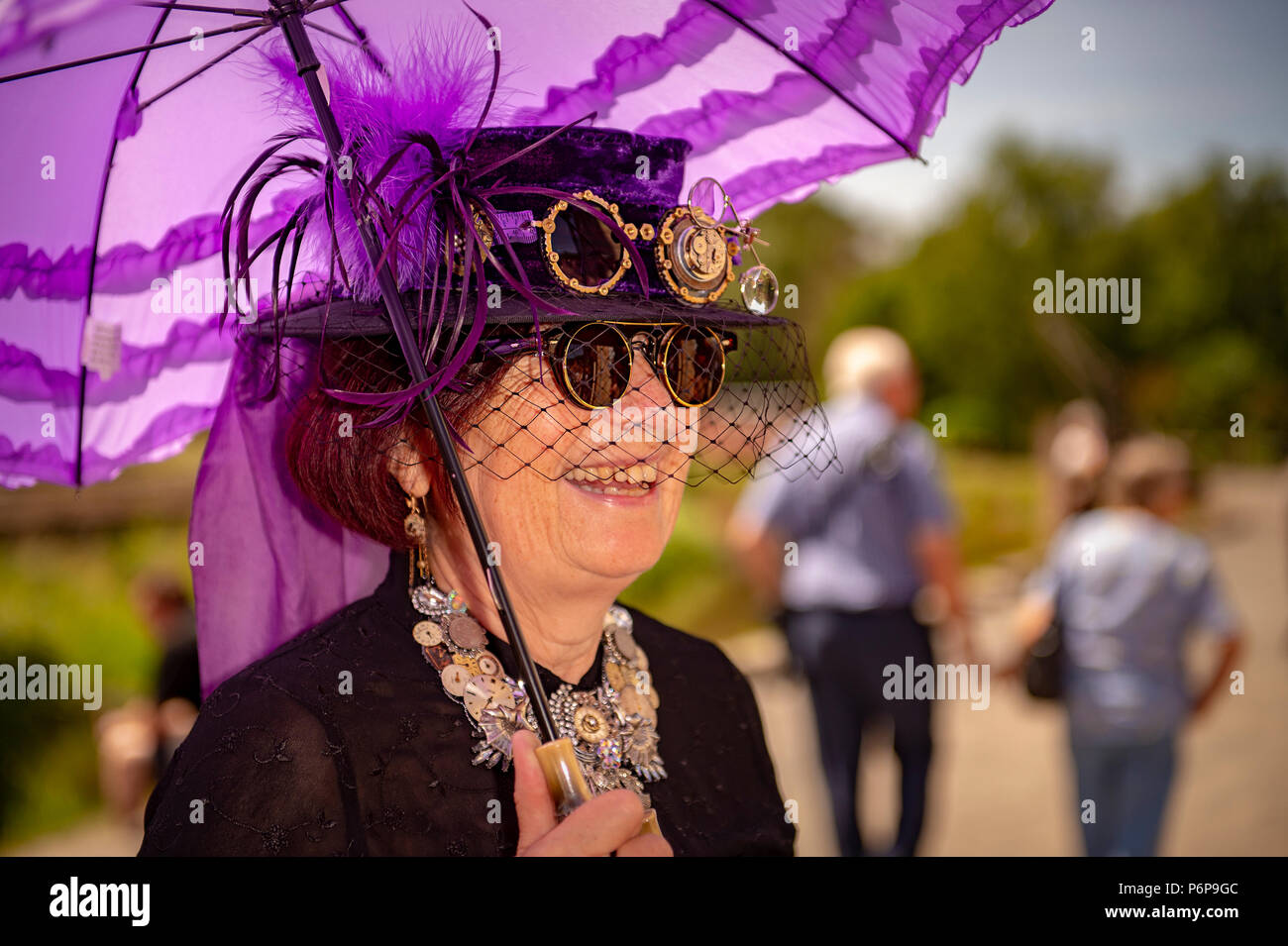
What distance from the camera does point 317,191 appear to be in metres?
1.67

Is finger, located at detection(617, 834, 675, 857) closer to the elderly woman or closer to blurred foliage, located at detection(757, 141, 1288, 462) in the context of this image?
the elderly woman

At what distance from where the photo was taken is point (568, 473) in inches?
66.6

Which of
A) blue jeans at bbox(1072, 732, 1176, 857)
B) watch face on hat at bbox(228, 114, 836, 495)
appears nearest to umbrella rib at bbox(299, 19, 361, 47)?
watch face on hat at bbox(228, 114, 836, 495)

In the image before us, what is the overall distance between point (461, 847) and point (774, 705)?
6191mm

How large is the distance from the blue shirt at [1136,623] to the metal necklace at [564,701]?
2.79 m

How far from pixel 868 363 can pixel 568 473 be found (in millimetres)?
3347

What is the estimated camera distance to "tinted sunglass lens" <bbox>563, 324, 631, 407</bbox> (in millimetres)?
1619

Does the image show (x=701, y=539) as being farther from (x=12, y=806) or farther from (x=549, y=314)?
(x=549, y=314)

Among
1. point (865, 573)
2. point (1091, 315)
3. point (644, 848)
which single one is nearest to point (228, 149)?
point (644, 848)

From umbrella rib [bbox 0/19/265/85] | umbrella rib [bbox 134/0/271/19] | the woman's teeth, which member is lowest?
the woman's teeth

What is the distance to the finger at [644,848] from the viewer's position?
4.89 ft

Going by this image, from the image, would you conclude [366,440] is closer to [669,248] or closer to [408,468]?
[408,468]

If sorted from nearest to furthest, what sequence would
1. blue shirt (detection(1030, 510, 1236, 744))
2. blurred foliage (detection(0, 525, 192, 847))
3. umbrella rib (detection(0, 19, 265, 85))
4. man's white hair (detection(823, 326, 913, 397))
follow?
umbrella rib (detection(0, 19, 265, 85)), blue shirt (detection(1030, 510, 1236, 744)), man's white hair (detection(823, 326, 913, 397)), blurred foliage (detection(0, 525, 192, 847))

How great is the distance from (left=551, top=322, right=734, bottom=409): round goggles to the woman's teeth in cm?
11
